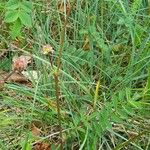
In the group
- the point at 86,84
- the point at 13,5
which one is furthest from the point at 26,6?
the point at 86,84

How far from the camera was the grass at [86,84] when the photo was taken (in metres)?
1.63

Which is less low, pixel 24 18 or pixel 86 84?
pixel 24 18

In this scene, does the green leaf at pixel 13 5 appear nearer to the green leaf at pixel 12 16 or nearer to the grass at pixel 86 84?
the green leaf at pixel 12 16

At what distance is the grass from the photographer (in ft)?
5.34

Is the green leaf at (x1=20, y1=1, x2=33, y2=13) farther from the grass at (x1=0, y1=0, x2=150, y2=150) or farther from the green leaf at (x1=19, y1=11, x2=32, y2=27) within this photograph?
the grass at (x1=0, y1=0, x2=150, y2=150)

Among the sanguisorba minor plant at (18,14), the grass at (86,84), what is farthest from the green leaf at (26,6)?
the grass at (86,84)

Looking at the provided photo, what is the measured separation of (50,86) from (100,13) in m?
0.59

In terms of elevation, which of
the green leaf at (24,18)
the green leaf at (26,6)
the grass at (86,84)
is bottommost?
the grass at (86,84)

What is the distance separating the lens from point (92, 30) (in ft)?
6.57

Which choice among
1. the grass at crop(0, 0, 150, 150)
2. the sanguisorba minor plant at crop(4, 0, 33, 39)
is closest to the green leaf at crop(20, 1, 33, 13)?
the sanguisorba minor plant at crop(4, 0, 33, 39)

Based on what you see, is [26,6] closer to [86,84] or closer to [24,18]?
[24,18]

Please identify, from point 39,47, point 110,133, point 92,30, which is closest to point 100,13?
point 92,30

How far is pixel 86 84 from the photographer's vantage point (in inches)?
74.2

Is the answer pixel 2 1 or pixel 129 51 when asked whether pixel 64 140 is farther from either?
pixel 2 1
